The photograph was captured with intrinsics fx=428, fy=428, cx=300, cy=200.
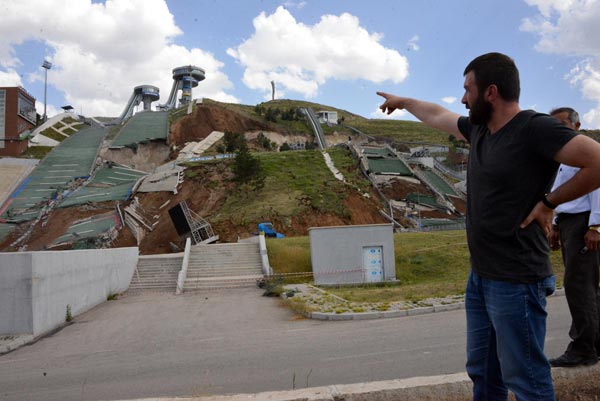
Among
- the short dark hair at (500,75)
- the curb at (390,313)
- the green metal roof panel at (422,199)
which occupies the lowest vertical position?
the curb at (390,313)

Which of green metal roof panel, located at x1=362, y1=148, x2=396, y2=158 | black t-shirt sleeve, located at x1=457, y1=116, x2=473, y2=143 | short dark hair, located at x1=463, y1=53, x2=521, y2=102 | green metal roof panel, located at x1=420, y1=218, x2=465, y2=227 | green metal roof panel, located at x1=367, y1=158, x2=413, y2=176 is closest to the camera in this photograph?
short dark hair, located at x1=463, y1=53, x2=521, y2=102

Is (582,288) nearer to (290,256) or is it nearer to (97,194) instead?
(290,256)

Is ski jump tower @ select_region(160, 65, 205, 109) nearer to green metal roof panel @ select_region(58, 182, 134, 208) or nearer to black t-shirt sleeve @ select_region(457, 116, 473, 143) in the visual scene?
green metal roof panel @ select_region(58, 182, 134, 208)

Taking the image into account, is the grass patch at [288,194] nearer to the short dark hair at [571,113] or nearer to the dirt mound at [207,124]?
the dirt mound at [207,124]

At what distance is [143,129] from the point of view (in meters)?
62.6

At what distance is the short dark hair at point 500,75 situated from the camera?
2.29 metres

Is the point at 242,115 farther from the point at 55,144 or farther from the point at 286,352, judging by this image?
the point at 286,352

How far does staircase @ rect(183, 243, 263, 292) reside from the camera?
1947cm

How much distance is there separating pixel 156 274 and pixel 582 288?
20175 mm

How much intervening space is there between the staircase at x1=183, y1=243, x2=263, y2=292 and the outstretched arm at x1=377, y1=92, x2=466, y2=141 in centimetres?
1678

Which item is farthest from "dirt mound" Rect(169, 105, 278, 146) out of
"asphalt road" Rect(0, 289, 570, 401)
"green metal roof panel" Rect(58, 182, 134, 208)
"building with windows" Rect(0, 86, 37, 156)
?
"asphalt road" Rect(0, 289, 570, 401)

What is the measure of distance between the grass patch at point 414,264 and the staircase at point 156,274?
16.0 ft

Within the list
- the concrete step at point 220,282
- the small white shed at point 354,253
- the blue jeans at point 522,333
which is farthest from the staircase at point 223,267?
the blue jeans at point 522,333

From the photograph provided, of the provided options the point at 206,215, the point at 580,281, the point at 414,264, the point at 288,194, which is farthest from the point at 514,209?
the point at 288,194
